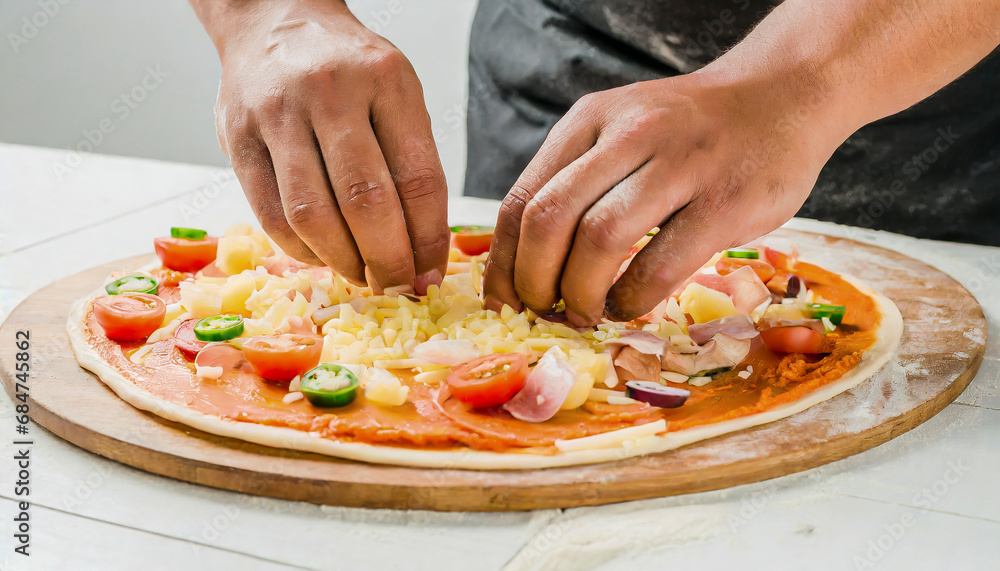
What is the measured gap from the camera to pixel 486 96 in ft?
9.91

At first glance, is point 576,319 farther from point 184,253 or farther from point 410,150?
point 184,253

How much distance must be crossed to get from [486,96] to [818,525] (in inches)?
85.2

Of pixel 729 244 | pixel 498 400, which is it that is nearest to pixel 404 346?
pixel 498 400

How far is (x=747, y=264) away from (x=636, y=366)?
0.73m

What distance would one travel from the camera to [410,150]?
165 centimetres

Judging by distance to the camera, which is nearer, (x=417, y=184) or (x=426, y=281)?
(x=417, y=184)

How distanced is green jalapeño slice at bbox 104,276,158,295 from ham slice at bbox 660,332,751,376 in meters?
1.28

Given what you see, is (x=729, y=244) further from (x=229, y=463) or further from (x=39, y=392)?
(x=39, y=392)

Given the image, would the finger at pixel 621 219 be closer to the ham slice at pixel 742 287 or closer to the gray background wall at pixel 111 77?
the ham slice at pixel 742 287

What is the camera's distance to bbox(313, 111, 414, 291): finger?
1.58 m
